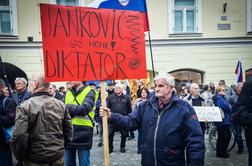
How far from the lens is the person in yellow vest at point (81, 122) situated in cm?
453

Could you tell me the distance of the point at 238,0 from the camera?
15031 millimetres

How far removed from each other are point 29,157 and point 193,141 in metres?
1.82

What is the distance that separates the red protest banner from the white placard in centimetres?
359

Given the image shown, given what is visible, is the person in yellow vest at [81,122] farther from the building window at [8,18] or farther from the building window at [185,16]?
the building window at [8,18]

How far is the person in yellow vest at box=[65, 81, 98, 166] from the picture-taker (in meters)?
4.53

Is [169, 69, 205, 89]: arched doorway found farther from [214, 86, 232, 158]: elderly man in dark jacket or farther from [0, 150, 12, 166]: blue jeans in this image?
[0, 150, 12, 166]: blue jeans

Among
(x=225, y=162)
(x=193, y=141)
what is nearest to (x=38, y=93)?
(x=193, y=141)

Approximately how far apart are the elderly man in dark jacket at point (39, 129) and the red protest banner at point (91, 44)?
12.5 inches

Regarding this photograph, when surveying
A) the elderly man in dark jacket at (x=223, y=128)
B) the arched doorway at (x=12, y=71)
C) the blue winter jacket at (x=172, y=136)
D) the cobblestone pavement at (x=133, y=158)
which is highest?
the arched doorway at (x=12, y=71)

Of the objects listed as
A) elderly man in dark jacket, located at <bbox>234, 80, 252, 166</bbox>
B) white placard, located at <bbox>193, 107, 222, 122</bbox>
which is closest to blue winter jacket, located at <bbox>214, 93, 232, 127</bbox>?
Answer: white placard, located at <bbox>193, 107, 222, 122</bbox>

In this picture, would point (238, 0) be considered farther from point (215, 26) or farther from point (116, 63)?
point (116, 63)

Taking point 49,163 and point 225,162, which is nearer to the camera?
point 49,163

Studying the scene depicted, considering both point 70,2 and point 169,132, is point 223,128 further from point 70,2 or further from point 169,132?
point 70,2

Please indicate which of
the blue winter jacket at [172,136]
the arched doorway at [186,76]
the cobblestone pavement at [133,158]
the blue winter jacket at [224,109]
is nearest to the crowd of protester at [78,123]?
the blue winter jacket at [172,136]
